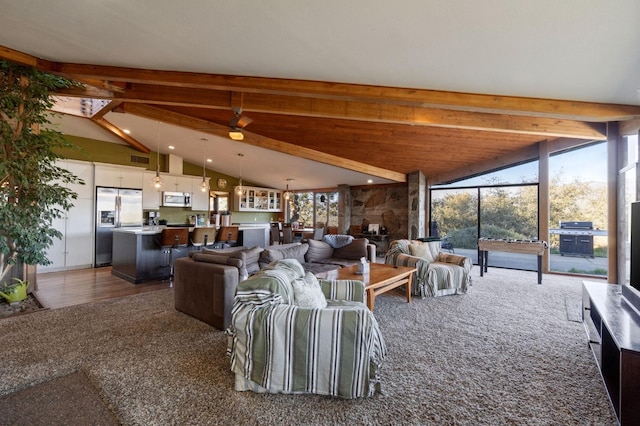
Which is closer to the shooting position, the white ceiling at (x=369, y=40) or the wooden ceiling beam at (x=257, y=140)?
the white ceiling at (x=369, y=40)

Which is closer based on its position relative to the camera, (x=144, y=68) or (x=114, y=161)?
(x=144, y=68)

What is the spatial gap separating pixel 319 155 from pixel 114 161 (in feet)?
17.2

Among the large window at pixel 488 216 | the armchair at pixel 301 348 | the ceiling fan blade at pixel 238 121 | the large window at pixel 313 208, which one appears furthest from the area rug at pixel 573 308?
the large window at pixel 313 208

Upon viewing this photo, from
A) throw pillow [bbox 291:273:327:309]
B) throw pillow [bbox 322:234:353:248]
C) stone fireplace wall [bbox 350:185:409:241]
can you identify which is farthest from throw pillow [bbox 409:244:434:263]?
stone fireplace wall [bbox 350:185:409:241]

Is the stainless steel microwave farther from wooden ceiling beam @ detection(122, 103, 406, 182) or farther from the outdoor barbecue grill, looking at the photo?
the outdoor barbecue grill

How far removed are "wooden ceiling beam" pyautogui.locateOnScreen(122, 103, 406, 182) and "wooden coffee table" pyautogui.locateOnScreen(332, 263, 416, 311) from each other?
3.42 m

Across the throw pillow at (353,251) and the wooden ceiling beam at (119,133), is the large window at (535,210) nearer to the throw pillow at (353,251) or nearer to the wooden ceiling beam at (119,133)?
the throw pillow at (353,251)

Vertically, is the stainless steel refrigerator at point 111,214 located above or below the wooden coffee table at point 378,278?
above

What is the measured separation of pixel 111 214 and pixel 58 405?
237 inches

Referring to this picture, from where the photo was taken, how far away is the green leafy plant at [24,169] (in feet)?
11.0

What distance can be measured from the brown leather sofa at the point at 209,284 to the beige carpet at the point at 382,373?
0.52 ft

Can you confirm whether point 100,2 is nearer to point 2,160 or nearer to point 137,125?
point 2,160

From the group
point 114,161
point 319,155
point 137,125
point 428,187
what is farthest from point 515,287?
point 114,161

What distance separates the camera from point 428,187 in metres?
8.34
